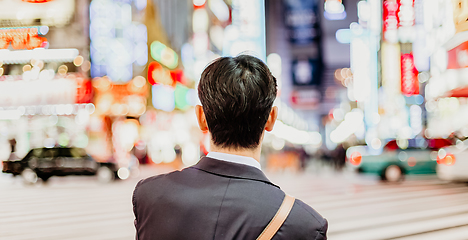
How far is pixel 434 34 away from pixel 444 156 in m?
4.69

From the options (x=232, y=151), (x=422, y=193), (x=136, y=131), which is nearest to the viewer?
(x=232, y=151)

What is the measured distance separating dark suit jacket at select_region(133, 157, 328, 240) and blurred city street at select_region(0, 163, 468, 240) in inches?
193

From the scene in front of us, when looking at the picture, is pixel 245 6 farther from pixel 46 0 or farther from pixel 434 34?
pixel 434 34

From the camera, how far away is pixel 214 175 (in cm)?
136

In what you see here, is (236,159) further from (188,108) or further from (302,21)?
(188,108)

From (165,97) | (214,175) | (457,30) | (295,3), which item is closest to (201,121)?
(214,175)

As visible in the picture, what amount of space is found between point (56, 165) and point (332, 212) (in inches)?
440

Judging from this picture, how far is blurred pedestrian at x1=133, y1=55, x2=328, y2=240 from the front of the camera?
4.11 feet

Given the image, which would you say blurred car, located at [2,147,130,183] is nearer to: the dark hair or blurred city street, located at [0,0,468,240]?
blurred city street, located at [0,0,468,240]

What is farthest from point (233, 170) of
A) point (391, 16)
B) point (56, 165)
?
point (56, 165)

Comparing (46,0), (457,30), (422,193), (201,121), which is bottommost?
(422,193)

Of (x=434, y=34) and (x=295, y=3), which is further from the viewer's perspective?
(x=295, y=3)

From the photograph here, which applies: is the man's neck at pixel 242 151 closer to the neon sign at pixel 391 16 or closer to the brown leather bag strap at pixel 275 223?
the brown leather bag strap at pixel 275 223

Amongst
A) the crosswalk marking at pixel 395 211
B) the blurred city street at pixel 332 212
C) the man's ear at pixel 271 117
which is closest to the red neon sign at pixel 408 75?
the blurred city street at pixel 332 212
